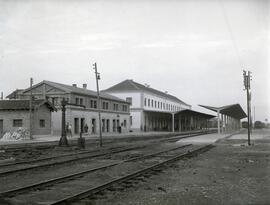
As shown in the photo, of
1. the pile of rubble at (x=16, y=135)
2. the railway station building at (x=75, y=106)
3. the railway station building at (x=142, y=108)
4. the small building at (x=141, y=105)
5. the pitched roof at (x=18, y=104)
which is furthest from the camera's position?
the small building at (x=141, y=105)

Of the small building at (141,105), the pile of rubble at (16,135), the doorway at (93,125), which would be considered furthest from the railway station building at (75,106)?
the small building at (141,105)

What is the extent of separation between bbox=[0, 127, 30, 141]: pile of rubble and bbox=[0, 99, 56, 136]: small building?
3.58 ft

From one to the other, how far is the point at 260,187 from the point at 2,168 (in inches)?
341

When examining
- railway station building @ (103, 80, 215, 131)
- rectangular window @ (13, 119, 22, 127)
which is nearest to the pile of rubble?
rectangular window @ (13, 119, 22, 127)

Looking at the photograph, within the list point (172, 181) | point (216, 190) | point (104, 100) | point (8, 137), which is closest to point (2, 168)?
point (172, 181)

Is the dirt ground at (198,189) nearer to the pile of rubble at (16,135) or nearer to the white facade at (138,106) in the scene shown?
the pile of rubble at (16,135)

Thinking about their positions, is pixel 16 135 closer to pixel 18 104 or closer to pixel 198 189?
pixel 18 104

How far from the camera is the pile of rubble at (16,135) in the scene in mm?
37781

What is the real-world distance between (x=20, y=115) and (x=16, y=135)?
3199mm

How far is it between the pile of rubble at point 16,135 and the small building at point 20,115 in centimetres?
109

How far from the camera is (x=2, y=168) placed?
13.7 meters

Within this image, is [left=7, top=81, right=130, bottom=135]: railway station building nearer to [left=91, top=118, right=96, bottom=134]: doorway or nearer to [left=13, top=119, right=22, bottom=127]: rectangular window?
[left=91, top=118, right=96, bottom=134]: doorway

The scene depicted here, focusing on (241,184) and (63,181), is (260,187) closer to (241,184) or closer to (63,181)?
(241,184)

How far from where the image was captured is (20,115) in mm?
40625
